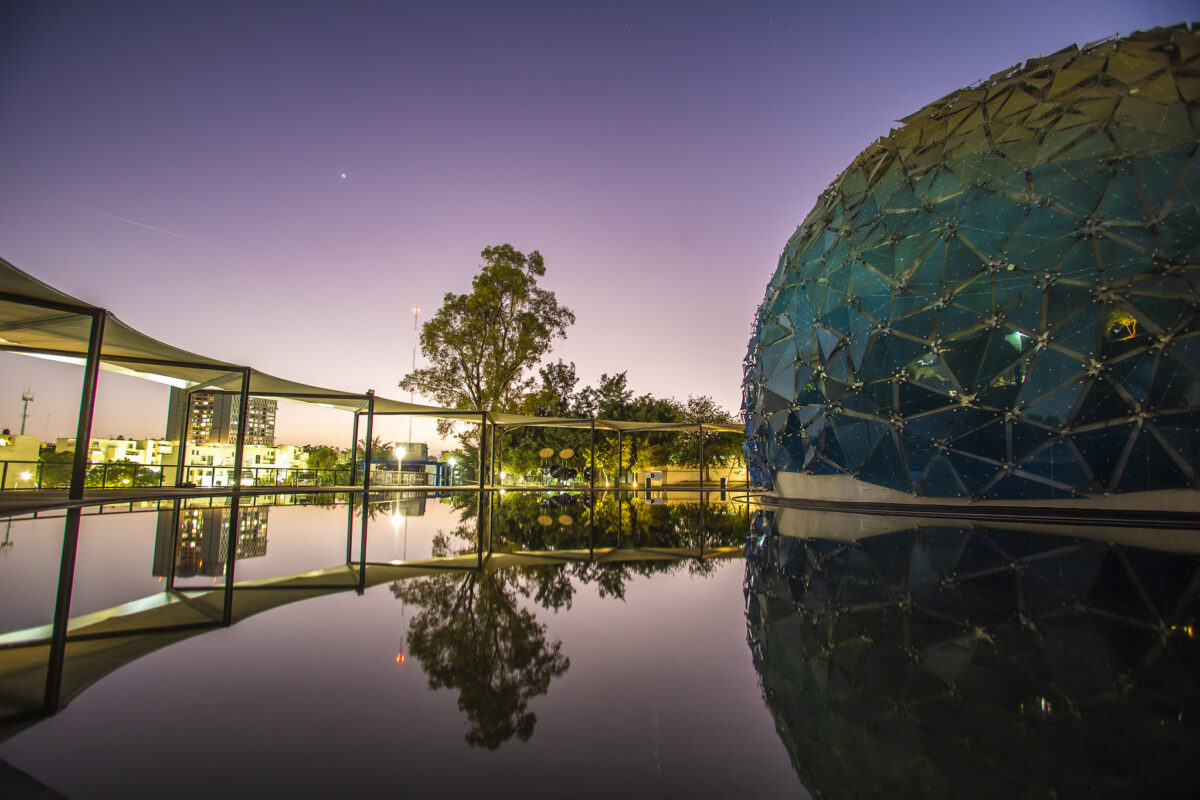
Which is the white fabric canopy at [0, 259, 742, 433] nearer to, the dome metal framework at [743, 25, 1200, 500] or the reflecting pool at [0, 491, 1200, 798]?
the reflecting pool at [0, 491, 1200, 798]

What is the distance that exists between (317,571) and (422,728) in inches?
145

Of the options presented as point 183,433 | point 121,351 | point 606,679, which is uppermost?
point 121,351

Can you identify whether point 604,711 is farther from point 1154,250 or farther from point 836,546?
point 1154,250

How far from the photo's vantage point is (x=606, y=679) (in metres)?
2.49

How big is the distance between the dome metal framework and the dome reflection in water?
5404 millimetres

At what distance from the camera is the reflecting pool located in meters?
1.68

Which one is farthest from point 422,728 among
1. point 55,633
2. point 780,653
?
point 55,633

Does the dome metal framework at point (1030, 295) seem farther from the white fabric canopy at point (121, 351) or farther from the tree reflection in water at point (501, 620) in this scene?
the white fabric canopy at point (121, 351)

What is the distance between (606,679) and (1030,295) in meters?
10.9

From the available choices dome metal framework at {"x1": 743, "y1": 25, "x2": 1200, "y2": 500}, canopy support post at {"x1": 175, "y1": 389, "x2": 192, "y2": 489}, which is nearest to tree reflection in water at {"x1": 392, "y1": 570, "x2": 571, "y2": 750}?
dome metal framework at {"x1": 743, "y1": 25, "x2": 1200, "y2": 500}

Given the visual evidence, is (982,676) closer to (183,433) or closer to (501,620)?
(501,620)

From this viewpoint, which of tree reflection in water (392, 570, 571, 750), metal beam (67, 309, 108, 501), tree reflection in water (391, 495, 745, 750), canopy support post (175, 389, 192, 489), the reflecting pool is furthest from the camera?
canopy support post (175, 389, 192, 489)

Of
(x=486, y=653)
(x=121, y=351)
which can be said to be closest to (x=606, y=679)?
(x=486, y=653)

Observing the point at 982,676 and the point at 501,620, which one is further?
the point at 501,620
